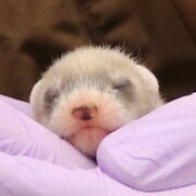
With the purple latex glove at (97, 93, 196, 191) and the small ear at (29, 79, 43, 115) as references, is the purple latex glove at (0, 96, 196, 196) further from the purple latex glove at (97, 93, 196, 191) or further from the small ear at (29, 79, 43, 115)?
the small ear at (29, 79, 43, 115)

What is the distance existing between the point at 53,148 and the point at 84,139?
0.06 metres

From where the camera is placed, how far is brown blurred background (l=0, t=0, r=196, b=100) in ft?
5.01

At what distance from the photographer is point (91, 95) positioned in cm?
113

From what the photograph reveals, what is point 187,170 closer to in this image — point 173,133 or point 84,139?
point 173,133

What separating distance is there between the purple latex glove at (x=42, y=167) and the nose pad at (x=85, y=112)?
7cm

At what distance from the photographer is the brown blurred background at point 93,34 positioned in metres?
1.53

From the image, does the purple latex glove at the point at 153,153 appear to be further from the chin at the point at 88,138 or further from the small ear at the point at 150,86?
the small ear at the point at 150,86

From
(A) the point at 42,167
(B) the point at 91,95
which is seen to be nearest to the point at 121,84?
(B) the point at 91,95

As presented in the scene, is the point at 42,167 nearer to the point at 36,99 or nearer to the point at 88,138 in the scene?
the point at 88,138

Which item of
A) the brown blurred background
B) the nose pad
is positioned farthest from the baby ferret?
the brown blurred background

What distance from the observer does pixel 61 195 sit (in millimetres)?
974

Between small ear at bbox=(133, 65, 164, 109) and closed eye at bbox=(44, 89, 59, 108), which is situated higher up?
closed eye at bbox=(44, 89, 59, 108)

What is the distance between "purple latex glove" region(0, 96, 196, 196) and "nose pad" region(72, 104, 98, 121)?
71mm

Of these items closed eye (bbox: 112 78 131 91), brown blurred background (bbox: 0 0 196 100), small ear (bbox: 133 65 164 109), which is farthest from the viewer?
brown blurred background (bbox: 0 0 196 100)
